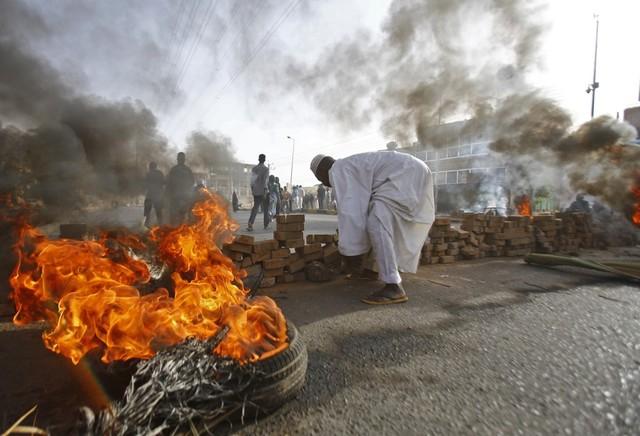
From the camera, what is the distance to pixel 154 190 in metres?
6.43

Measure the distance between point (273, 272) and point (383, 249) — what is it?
1408mm

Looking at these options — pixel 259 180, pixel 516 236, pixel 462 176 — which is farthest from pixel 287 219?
pixel 462 176

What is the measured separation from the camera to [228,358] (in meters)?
1.59

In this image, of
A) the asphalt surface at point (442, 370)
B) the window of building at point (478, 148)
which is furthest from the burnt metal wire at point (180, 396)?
the window of building at point (478, 148)

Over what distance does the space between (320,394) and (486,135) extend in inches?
638

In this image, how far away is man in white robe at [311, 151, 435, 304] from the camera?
→ 3664 mm

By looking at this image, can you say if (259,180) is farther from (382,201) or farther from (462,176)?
(462,176)

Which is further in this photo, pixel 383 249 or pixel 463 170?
pixel 463 170

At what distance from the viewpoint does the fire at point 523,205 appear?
15.1 m

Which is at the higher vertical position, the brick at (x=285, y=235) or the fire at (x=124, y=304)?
the brick at (x=285, y=235)

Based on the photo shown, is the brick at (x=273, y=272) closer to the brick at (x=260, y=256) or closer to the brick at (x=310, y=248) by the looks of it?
the brick at (x=260, y=256)

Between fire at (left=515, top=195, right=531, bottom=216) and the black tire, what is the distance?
1566cm

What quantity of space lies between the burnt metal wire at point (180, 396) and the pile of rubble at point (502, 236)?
4.58 m

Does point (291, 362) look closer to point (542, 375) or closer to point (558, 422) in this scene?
point (558, 422)
